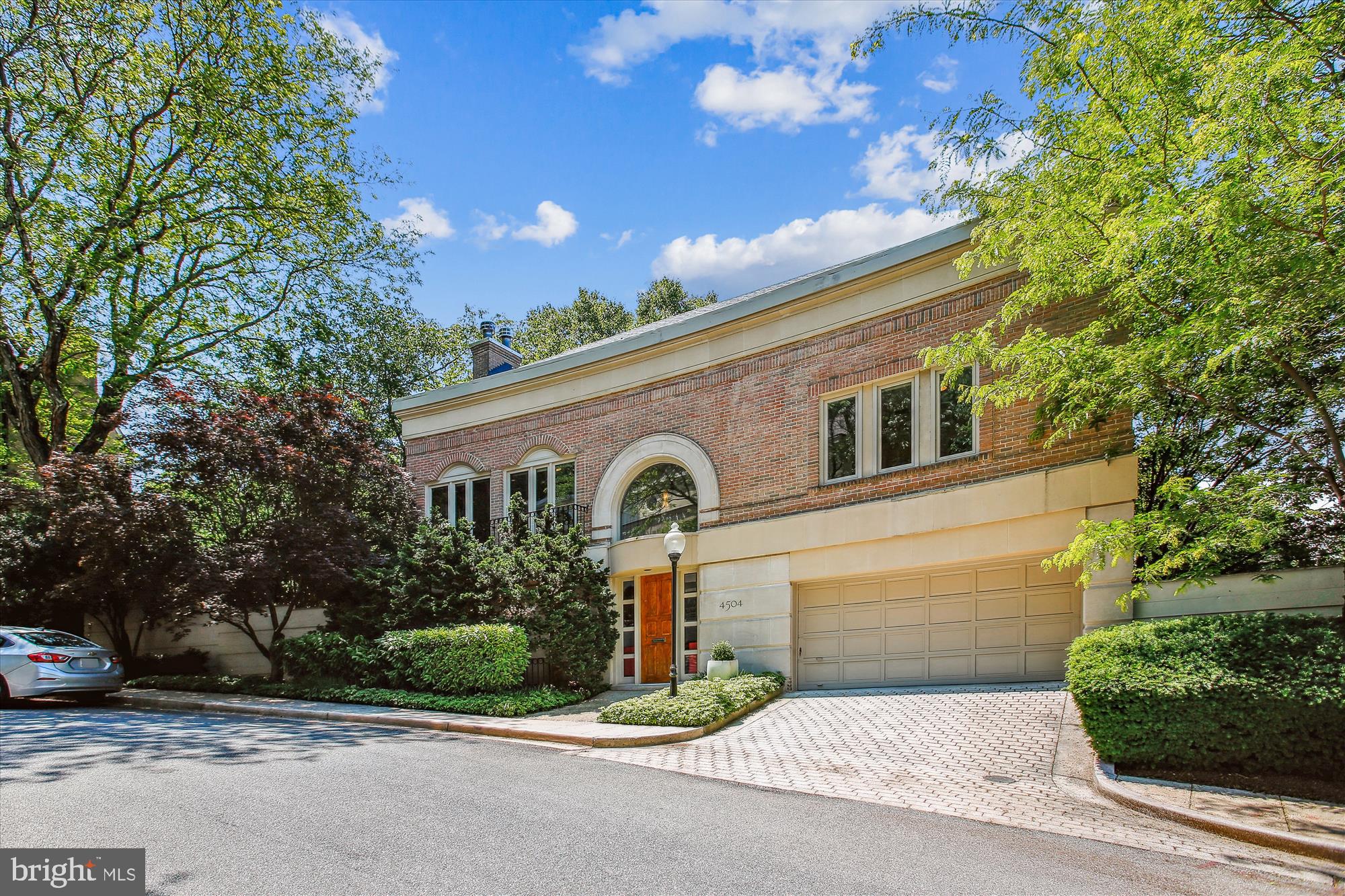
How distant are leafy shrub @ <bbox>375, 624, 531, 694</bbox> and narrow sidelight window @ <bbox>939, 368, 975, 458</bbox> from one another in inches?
323

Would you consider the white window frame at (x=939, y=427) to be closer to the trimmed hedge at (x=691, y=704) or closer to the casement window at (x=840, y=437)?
the casement window at (x=840, y=437)

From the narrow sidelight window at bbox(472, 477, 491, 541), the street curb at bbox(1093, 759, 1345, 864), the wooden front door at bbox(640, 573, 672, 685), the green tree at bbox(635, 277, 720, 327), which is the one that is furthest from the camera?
the green tree at bbox(635, 277, 720, 327)

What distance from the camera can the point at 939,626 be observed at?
1284 cm

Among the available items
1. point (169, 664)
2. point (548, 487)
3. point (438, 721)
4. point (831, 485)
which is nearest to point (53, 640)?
point (169, 664)

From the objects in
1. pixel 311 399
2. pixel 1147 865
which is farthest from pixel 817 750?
pixel 311 399

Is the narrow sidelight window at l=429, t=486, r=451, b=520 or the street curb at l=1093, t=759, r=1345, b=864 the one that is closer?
the street curb at l=1093, t=759, r=1345, b=864

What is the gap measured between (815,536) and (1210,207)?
8.43m

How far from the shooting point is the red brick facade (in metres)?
12.0

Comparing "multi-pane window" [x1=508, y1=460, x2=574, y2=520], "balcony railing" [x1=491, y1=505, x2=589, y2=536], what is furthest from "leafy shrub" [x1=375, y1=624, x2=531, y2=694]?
"multi-pane window" [x1=508, y1=460, x2=574, y2=520]

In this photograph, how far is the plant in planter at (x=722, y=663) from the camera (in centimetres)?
1357

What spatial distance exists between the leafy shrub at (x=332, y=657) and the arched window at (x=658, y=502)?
565 centimetres

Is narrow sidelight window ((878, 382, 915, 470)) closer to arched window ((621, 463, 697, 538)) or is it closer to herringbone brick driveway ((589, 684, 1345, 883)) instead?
herringbone brick driveway ((589, 684, 1345, 883))

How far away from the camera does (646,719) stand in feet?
35.4
